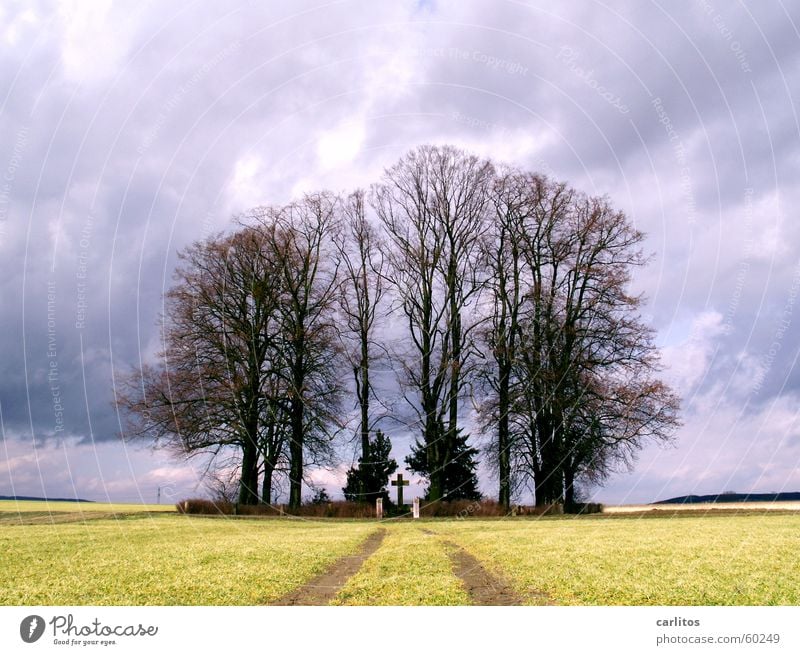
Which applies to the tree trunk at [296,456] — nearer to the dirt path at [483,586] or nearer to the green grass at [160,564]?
the green grass at [160,564]

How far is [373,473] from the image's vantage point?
39.7 meters

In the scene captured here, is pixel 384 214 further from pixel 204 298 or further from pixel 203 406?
pixel 203 406

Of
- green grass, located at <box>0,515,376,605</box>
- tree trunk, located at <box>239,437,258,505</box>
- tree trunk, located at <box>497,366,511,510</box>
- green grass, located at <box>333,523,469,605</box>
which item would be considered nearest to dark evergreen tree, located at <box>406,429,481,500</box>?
tree trunk, located at <box>497,366,511,510</box>

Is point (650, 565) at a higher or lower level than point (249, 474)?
lower

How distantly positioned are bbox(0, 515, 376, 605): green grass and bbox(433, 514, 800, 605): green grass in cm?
437

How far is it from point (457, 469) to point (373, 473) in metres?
5.07

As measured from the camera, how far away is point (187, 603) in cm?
1193

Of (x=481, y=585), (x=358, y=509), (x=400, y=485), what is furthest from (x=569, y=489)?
(x=481, y=585)

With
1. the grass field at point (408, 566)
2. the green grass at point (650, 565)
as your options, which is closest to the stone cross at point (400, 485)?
the grass field at point (408, 566)

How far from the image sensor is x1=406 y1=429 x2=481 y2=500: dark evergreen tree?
40.7 m

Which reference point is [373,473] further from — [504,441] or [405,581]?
[405,581]
